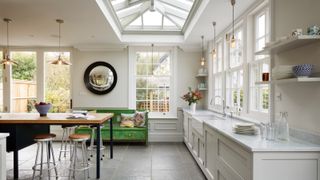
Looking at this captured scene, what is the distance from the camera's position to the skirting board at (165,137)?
674cm

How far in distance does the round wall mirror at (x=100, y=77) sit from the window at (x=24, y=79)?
155 centimetres

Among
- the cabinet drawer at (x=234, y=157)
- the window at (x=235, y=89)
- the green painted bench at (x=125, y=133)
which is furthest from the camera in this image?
the green painted bench at (x=125, y=133)

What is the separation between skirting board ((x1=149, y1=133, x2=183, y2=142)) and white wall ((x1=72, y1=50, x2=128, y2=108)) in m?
1.13

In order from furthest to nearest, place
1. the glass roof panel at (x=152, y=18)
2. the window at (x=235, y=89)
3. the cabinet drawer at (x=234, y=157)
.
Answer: the glass roof panel at (x=152, y=18) < the window at (x=235, y=89) < the cabinet drawer at (x=234, y=157)

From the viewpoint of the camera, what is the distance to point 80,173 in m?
4.14

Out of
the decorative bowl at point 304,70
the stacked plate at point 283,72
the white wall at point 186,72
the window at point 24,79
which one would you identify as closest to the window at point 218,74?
the white wall at point 186,72

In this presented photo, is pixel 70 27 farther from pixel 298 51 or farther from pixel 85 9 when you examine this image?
pixel 298 51

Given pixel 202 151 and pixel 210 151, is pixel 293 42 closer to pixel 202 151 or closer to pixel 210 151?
pixel 210 151

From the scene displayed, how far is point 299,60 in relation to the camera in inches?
94.6

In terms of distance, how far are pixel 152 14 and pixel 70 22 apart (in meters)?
1.93

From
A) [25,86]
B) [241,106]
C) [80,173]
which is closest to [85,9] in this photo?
[80,173]

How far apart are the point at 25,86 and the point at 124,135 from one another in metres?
3.23

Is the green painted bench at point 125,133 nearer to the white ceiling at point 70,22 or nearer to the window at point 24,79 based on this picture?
the window at point 24,79

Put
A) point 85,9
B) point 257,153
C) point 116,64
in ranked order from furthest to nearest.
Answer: point 116,64
point 85,9
point 257,153
